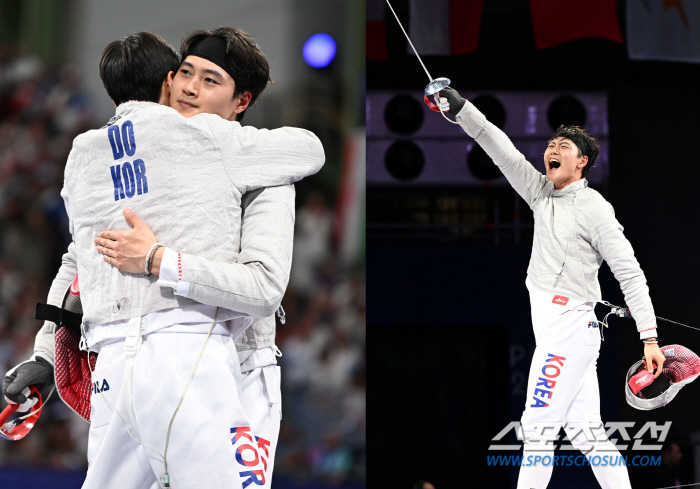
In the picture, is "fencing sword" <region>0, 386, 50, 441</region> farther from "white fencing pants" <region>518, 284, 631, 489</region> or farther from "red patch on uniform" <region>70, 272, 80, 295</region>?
"white fencing pants" <region>518, 284, 631, 489</region>

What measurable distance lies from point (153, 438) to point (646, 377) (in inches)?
91.3

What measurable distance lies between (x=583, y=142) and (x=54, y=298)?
89.2 inches

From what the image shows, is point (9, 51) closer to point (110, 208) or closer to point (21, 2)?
point (21, 2)

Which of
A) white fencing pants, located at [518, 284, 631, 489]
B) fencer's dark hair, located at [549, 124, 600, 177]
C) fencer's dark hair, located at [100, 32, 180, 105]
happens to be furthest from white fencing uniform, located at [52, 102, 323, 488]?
fencer's dark hair, located at [549, 124, 600, 177]

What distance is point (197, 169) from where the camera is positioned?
143cm

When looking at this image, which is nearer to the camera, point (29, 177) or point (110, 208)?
point (110, 208)

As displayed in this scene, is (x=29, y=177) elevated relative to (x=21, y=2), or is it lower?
lower

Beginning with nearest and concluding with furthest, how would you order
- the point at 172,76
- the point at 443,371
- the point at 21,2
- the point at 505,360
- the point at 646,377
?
the point at 172,76
the point at 646,377
the point at 505,360
the point at 443,371
the point at 21,2

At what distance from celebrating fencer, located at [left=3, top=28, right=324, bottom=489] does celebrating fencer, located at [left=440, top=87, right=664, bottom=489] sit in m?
1.61

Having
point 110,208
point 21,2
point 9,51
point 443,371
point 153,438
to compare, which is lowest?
point 443,371

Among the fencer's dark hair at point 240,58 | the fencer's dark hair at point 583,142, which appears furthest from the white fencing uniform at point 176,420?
the fencer's dark hair at point 583,142

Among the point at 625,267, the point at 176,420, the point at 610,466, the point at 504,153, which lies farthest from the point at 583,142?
the point at 176,420

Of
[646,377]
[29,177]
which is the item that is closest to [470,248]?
[646,377]

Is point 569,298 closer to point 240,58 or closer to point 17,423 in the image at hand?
point 240,58
